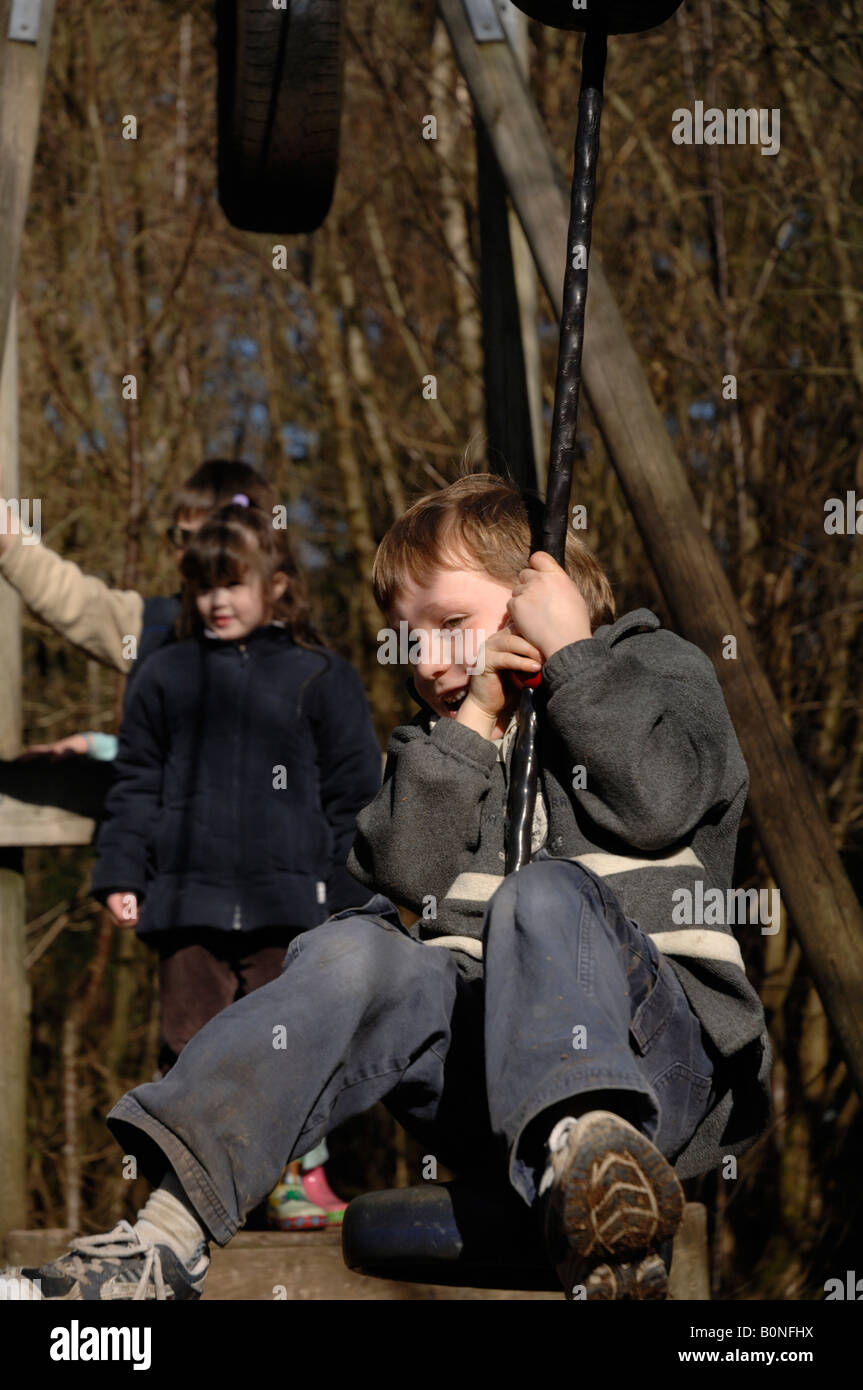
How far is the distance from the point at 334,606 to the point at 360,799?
357 cm

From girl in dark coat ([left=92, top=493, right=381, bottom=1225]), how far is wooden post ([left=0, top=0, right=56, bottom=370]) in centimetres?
79

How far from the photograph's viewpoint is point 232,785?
11.2 feet

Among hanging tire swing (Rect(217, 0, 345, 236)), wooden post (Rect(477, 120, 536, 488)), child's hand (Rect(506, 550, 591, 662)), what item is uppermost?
hanging tire swing (Rect(217, 0, 345, 236))

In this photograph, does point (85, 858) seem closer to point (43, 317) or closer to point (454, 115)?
point (43, 317)

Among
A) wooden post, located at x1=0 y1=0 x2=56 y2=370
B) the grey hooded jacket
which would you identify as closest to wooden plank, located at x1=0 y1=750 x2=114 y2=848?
wooden post, located at x1=0 y1=0 x2=56 y2=370

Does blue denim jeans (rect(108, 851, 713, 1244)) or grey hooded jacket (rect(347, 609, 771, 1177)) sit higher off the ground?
grey hooded jacket (rect(347, 609, 771, 1177))

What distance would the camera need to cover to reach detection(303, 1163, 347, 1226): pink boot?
3.26m

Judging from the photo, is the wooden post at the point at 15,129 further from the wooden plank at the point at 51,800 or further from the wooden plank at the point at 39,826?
the wooden plank at the point at 39,826

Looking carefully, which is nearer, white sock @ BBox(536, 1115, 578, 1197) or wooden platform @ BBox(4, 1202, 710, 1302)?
white sock @ BBox(536, 1115, 578, 1197)

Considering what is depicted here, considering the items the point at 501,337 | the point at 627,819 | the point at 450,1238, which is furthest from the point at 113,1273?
the point at 501,337

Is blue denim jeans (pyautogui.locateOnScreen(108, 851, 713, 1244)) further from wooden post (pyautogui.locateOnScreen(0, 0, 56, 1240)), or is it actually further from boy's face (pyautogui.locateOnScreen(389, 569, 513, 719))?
wooden post (pyautogui.locateOnScreen(0, 0, 56, 1240))

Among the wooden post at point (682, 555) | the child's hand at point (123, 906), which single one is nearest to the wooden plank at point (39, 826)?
the child's hand at point (123, 906)

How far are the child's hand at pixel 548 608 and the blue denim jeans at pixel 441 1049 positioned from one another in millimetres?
307

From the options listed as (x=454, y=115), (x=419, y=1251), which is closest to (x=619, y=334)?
(x=419, y=1251)
